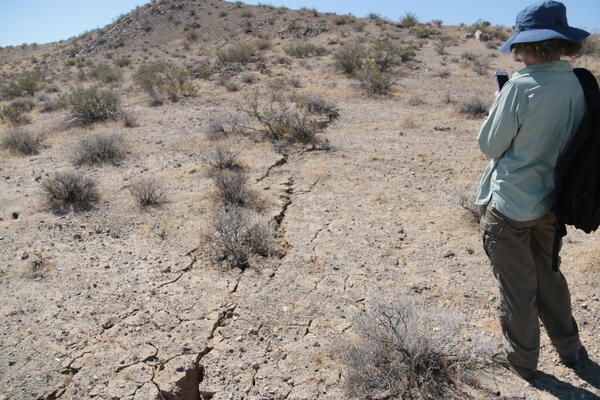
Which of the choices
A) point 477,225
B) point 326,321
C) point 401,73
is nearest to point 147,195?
point 326,321

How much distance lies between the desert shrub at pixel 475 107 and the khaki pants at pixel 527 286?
6681mm

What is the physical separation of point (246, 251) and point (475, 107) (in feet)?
20.9

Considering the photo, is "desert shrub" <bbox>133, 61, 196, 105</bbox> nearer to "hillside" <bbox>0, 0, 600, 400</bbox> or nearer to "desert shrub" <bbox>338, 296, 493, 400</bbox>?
"hillside" <bbox>0, 0, 600, 400</bbox>

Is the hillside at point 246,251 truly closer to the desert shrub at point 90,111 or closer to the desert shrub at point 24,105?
the desert shrub at point 90,111

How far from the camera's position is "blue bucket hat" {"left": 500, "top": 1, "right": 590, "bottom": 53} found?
6.40 ft

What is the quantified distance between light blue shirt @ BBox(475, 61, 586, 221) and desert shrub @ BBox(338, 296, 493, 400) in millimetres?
967

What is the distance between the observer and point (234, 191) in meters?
5.37

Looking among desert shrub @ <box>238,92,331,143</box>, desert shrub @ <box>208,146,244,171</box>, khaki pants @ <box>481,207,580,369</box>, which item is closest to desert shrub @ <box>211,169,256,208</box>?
desert shrub @ <box>208,146,244,171</box>

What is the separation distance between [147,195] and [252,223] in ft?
5.23

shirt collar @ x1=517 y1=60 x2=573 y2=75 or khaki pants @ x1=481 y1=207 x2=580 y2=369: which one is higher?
shirt collar @ x1=517 y1=60 x2=573 y2=75

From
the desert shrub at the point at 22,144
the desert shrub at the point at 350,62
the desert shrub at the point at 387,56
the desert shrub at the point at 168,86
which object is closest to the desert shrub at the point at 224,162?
the desert shrub at the point at 22,144

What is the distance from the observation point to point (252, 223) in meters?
4.71

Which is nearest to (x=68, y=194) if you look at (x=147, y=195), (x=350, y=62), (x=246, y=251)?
(x=147, y=195)

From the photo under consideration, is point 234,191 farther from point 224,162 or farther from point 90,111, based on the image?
point 90,111
